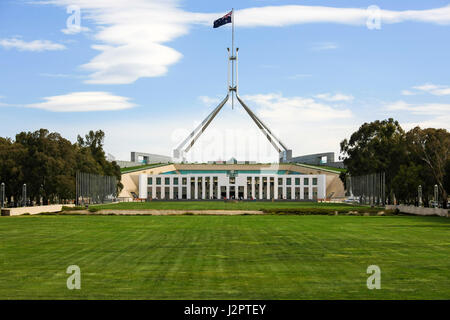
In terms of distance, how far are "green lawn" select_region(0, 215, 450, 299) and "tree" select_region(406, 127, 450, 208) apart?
4164 centimetres

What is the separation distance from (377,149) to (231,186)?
59610 millimetres

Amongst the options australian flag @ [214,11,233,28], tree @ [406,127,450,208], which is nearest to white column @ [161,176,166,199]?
australian flag @ [214,11,233,28]

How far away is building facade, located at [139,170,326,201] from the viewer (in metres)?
139

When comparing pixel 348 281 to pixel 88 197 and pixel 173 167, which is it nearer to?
pixel 88 197

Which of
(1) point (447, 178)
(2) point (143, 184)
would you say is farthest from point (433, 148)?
(2) point (143, 184)

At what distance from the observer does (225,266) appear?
17.6 m

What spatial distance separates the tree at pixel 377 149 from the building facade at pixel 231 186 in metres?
46.7

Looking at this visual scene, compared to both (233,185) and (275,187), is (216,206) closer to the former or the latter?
(275,187)

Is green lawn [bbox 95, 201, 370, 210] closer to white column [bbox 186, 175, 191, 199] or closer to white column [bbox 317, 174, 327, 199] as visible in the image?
white column [bbox 186, 175, 191, 199]

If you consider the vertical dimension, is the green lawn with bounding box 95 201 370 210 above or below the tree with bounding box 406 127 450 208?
below

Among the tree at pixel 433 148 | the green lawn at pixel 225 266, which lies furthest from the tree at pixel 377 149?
the green lawn at pixel 225 266

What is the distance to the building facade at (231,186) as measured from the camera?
138750 millimetres
